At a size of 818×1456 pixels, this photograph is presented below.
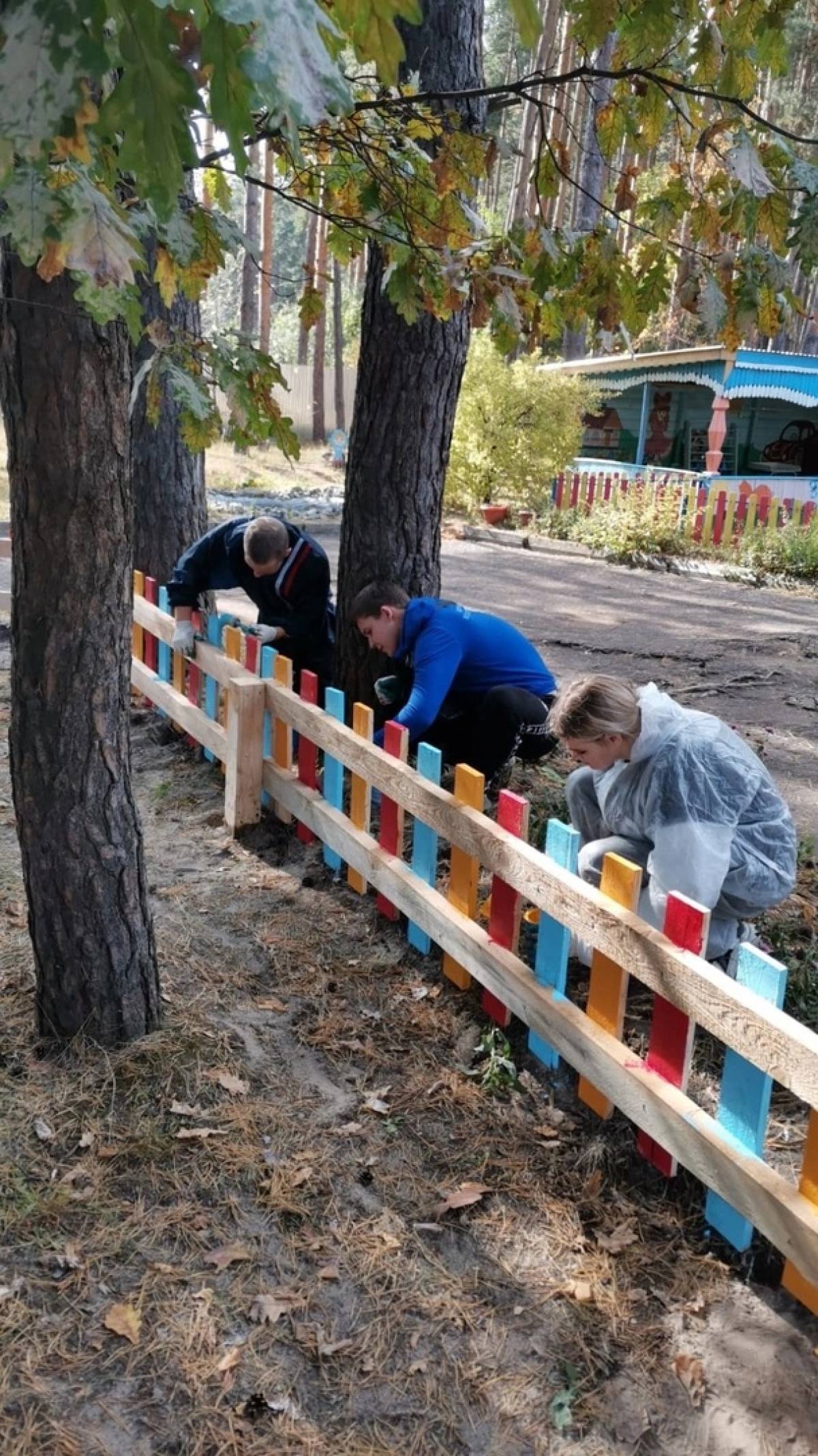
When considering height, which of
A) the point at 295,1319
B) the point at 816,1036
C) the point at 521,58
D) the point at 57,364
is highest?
the point at 521,58

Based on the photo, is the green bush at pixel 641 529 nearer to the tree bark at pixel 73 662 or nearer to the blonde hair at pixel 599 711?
the blonde hair at pixel 599 711

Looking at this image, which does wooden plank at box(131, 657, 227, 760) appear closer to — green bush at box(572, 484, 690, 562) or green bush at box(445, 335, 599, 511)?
green bush at box(572, 484, 690, 562)

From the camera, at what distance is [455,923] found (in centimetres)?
350

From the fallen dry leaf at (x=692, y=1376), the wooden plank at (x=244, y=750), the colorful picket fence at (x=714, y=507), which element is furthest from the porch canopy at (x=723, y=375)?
the fallen dry leaf at (x=692, y=1376)

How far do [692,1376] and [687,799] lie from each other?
1383 mm

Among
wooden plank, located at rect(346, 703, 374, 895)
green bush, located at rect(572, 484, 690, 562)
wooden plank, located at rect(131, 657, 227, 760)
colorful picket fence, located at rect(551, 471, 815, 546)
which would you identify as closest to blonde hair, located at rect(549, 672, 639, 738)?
wooden plank, located at rect(346, 703, 374, 895)

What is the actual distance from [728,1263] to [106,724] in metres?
2.01

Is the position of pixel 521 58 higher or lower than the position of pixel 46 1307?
higher

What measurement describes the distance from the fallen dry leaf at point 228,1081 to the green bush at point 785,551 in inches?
480

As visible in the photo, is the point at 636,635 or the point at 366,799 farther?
the point at 636,635

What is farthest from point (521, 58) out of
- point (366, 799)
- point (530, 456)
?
point (366, 799)

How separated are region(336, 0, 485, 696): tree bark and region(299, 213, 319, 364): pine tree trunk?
1.23 feet

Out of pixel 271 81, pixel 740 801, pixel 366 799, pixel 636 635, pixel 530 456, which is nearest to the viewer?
pixel 271 81

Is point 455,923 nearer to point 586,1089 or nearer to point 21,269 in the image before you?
point 586,1089
